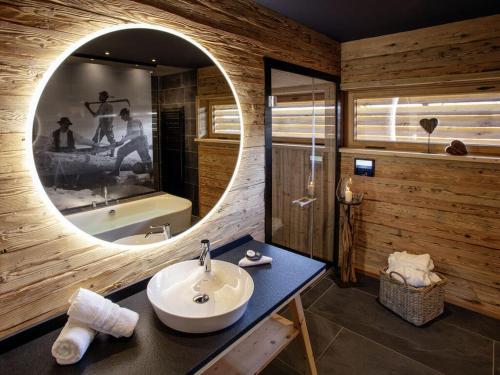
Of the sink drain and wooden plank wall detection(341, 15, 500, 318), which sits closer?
the sink drain

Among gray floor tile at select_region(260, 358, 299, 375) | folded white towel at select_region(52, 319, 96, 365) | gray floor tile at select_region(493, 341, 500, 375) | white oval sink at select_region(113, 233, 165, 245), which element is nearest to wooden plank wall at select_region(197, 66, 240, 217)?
white oval sink at select_region(113, 233, 165, 245)

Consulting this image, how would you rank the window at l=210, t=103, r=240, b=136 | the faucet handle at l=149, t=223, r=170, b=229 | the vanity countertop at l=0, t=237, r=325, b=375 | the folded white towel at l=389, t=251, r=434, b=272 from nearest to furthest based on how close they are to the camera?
1. the vanity countertop at l=0, t=237, r=325, b=375
2. the faucet handle at l=149, t=223, r=170, b=229
3. the window at l=210, t=103, r=240, b=136
4. the folded white towel at l=389, t=251, r=434, b=272

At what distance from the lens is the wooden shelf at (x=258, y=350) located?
160 centimetres

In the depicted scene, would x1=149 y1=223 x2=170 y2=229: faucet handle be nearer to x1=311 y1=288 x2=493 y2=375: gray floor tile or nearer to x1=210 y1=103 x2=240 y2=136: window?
x1=210 y1=103 x2=240 y2=136: window

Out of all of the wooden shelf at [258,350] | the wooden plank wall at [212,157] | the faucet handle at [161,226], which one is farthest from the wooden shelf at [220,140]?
the wooden shelf at [258,350]

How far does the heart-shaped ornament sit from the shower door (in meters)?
0.71

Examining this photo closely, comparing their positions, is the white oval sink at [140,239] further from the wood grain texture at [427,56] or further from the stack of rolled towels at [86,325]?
the wood grain texture at [427,56]

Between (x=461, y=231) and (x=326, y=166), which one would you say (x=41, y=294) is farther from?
(x=461, y=231)

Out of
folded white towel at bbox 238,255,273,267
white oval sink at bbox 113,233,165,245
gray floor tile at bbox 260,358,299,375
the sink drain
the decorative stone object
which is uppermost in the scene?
the decorative stone object

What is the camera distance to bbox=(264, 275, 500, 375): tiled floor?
2053 millimetres

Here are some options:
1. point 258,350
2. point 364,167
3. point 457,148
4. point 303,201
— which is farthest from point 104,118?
point 457,148

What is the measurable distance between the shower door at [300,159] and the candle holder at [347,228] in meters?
0.15

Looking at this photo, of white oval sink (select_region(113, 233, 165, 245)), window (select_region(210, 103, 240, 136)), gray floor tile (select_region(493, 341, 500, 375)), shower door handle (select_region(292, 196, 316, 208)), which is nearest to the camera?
white oval sink (select_region(113, 233, 165, 245))

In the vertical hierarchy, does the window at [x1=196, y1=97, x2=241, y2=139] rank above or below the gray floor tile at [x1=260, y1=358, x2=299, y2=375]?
above
